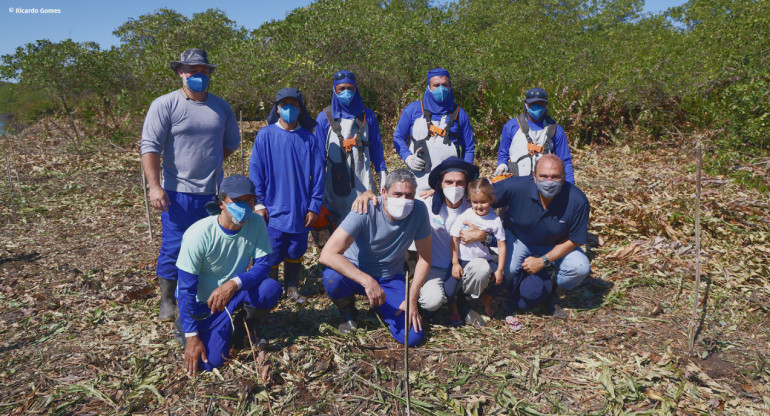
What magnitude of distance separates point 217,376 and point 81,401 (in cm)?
82

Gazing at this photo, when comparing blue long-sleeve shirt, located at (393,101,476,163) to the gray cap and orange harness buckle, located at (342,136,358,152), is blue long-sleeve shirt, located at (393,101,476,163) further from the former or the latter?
the gray cap

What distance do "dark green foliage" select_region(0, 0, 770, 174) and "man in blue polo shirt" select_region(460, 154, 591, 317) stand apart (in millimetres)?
5004

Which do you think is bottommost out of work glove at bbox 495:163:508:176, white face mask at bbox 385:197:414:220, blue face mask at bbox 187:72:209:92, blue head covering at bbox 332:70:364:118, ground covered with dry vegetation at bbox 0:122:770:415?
ground covered with dry vegetation at bbox 0:122:770:415

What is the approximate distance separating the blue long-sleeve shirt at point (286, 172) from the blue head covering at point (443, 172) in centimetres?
103

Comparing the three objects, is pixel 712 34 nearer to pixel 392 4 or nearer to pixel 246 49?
pixel 246 49

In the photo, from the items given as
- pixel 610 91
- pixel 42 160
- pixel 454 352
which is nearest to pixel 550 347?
pixel 454 352

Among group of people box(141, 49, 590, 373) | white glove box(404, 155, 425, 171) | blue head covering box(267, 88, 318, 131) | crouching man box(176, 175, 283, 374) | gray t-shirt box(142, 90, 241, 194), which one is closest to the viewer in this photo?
crouching man box(176, 175, 283, 374)

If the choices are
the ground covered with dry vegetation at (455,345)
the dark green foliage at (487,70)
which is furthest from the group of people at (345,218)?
the dark green foliage at (487,70)

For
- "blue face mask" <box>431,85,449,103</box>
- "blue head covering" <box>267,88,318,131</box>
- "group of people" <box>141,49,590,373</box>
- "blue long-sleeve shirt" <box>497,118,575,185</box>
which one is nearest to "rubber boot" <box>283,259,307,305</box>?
"group of people" <box>141,49,590,373</box>

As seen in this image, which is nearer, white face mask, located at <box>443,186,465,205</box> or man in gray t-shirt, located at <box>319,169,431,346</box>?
man in gray t-shirt, located at <box>319,169,431,346</box>

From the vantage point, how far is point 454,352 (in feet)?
11.8

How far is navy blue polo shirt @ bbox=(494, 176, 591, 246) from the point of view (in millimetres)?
3926

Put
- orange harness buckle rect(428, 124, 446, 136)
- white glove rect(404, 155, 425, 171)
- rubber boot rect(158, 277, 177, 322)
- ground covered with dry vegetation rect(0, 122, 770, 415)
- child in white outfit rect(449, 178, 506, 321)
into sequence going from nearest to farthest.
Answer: ground covered with dry vegetation rect(0, 122, 770, 415), child in white outfit rect(449, 178, 506, 321), rubber boot rect(158, 277, 177, 322), white glove rect(404, 155, 425, 171), orange harness buckle rect(428, 124, 446, 136)

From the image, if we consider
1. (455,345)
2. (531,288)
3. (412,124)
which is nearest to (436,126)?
(412,124)
